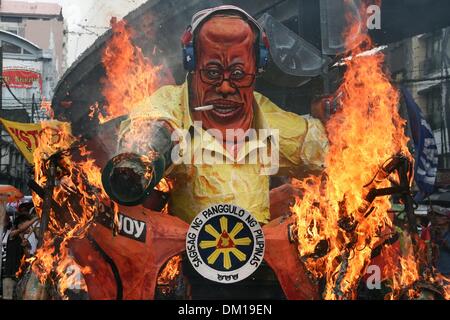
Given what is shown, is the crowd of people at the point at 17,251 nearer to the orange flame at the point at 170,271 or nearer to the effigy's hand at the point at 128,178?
the effigy's hand at the point at 128,178

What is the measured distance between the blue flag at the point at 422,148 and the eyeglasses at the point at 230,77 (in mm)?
1651

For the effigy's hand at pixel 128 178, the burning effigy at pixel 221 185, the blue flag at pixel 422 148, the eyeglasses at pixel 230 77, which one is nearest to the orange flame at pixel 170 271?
the burning effigy at pixel 221 185

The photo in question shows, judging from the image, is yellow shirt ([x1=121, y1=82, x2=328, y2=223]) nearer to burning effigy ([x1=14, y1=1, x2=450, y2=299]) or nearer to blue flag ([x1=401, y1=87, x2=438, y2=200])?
burning effigy ([x1=14, y1=1, x2=450, y2=299])

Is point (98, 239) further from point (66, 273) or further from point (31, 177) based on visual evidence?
point (31, 177)

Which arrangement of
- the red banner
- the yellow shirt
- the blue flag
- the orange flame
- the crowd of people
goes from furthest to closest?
1. the red banner
2. the crowd of people
3. the blue flag
4. the yellow shirt
5. the orange flame

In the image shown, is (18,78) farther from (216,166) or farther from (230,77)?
(216,166)

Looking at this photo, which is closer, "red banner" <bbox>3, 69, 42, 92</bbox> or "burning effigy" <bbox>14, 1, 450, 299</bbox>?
"burning effigy" <bbox>14, 1, 450, 299</bbox>

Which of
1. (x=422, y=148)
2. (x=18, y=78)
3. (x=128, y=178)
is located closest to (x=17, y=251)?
(x=18, y=78)

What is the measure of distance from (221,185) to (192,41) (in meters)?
1.49

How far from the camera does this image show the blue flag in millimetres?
6996

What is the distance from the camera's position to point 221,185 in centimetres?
680

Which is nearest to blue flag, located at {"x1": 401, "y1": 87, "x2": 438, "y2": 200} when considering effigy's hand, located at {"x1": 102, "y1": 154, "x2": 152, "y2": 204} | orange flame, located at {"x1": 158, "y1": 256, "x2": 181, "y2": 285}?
orange flame, located at {"x1": 158, "y1": 256, "x2": 181, "y2": 285}

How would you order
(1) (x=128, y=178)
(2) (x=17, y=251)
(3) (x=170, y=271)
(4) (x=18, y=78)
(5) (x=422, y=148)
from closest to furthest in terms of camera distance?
(1) (x=128, y=178)
(3) (x=170, y=271)
(5) (x=422, y=148)
(2) (x=17, y=251)
(4) (x=18, y=78)

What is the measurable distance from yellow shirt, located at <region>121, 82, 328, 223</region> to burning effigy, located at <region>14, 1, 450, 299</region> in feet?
0.04
